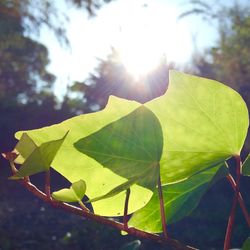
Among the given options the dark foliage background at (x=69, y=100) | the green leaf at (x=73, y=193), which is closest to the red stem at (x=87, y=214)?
the green leaf at (x=73, y=193)

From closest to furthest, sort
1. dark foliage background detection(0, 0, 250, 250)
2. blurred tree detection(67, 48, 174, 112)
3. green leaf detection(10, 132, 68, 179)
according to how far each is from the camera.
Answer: green leaf detection(10, 132, 68, 179), dark foliage background detection(0, 0, 250, 250), blurred tree detection(67, 48, 174, 112)

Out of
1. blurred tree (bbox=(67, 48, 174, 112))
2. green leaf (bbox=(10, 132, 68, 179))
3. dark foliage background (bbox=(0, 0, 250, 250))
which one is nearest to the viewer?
green leaf (bbox=(10, 132, 68, 179))

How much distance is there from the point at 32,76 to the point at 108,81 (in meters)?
2.57

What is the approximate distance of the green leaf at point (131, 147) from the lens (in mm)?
167

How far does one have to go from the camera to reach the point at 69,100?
7367mm

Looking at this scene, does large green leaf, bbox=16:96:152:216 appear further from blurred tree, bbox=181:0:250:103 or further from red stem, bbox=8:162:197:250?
blurred tree, bbox=181:0:250:103

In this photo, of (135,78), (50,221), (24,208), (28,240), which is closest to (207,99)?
(28,240)

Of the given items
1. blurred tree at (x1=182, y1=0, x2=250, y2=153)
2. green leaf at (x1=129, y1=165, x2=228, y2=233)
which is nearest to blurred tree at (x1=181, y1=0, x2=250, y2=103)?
blurred tree at (x1=182, y1=0, x2=250, y2=153)

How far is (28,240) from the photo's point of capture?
3.57m

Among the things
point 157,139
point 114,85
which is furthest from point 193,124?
point 114,85

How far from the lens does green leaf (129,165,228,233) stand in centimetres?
21

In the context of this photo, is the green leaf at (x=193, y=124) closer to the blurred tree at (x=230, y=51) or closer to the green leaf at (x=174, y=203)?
the green leaf at (x=174, y=203)

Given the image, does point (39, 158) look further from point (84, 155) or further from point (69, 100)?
point (69, 100)

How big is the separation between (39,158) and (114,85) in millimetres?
6680
